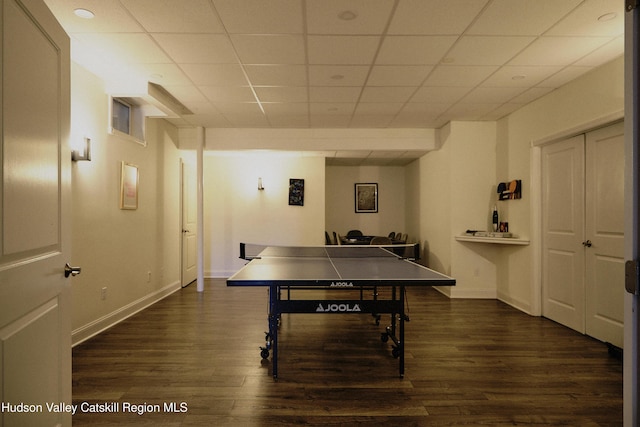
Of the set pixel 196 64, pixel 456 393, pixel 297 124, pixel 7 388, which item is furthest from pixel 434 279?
pixel 297 124

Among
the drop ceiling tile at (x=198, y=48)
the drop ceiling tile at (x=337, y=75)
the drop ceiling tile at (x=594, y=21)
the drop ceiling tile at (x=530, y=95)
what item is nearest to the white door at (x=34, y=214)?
the drop ceiling tile at (x=198, y=48)

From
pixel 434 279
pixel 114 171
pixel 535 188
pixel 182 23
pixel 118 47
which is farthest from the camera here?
pixel 535 188

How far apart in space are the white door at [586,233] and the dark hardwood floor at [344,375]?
0.28 m

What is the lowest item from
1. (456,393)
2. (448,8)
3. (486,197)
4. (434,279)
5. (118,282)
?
(456,393)

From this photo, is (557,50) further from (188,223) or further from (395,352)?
(188,223)

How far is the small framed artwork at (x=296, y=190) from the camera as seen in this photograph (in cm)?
704

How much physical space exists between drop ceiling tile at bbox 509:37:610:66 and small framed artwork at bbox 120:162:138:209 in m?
4.40

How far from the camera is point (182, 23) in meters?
2.60

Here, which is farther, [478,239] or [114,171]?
[478,239]

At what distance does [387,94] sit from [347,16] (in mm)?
1752

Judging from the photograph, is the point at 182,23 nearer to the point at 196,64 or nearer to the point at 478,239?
the point at 196,64

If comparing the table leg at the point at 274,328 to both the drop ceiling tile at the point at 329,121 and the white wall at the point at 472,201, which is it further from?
the white wall at the point at 472,201

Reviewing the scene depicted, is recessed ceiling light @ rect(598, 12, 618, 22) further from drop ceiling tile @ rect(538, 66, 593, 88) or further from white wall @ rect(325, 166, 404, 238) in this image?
white wall @ rect(325, 166, 404, 238)

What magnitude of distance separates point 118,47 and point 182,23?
0.81m
